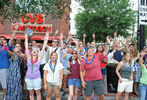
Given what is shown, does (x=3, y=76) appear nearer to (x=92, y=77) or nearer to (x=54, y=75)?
(x=54, y=75)

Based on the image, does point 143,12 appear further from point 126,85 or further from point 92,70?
point 92,70

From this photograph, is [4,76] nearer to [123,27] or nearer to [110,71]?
[110,71]

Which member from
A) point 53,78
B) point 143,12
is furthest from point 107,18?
point 53,78

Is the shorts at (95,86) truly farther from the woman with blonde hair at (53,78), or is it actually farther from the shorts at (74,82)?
the woman with blonde hair at (53,78)

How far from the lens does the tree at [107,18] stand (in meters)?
22.2

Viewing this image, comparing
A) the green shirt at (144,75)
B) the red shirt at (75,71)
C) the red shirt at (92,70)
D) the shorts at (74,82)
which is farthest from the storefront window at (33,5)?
the green shirt at (144,75)

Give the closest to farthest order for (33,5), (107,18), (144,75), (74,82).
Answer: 1. (144,75)
2. (74,82)
3. (33,5)
4. (107,18)

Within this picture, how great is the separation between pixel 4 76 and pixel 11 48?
2.86ft

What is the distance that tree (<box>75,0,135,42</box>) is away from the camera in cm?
2223

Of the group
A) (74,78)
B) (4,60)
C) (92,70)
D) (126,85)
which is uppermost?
(4,60)

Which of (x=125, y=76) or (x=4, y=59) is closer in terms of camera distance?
(x=125, y=76)

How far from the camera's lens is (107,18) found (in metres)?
23.1

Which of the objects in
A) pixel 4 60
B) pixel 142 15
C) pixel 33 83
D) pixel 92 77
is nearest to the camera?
pixel 92 77

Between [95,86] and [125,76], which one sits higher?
[125,76]
